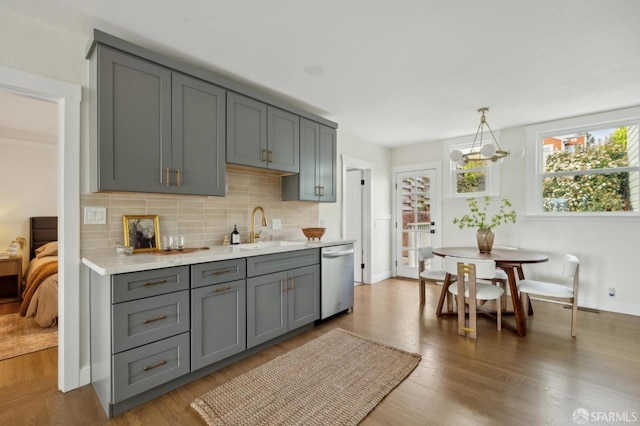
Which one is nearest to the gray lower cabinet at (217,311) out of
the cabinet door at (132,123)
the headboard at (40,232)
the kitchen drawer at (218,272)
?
the kitchen drawer at (218,272)

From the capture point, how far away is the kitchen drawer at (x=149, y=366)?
1762mm

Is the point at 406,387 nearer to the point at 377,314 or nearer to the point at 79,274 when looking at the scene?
the point at 377,314

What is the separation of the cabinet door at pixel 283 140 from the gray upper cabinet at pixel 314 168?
0.10 m

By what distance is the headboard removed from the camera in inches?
183

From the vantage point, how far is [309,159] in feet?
11.5

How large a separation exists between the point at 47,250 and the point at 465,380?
556 cm

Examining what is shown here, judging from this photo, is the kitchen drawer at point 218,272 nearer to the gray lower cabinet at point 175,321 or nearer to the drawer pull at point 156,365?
the gray lower cabinet at point 175,321

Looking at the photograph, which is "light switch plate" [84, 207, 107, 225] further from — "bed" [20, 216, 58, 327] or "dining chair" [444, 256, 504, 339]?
"dining chair" [444, 256, 504, 339]

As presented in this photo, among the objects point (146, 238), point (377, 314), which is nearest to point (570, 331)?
point (377, 314)

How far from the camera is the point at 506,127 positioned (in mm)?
4414

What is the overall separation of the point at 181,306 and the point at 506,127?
4844 millimetres

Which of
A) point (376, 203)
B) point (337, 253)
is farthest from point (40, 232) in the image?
point (376, 203)

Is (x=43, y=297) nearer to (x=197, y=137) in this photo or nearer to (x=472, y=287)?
(x=197, y=137)

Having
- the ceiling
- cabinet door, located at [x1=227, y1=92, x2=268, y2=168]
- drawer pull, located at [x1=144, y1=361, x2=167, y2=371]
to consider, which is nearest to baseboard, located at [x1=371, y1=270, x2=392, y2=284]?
the ceiling
